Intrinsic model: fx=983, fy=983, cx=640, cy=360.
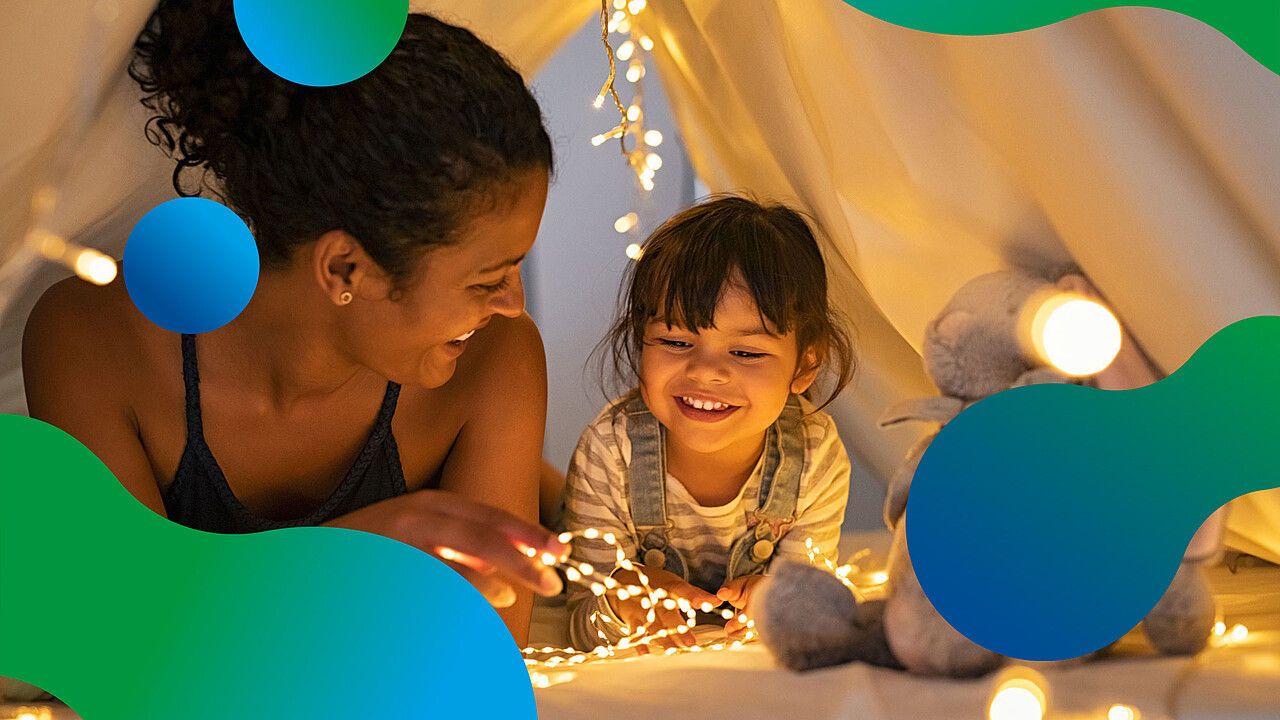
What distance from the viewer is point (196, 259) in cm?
67

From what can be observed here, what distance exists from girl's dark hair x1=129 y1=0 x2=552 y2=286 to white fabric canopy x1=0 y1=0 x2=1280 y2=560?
0.07 metres

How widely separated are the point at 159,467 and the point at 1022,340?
32.2 inches

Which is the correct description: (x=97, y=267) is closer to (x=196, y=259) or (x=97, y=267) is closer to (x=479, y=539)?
(x=196, y=259)

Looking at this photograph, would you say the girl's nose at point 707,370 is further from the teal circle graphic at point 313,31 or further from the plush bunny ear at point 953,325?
the teal circle graphic at point 313,31

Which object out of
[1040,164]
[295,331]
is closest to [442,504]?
[295,331]

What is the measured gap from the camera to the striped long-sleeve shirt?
1288 mm

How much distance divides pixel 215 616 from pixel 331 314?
34 cm

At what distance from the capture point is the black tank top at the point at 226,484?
3.22ft

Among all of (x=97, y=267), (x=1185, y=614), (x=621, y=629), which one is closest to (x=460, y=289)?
(x=97, y=267)

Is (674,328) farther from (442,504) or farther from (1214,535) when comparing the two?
(1214,535)

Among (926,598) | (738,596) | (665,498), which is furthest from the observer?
(665,498)

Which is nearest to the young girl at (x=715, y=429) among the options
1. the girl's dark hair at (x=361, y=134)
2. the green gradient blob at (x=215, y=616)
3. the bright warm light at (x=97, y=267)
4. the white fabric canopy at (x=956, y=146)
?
the white fabric canopy at (x=956, y=146)

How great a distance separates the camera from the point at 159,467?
0.98 m

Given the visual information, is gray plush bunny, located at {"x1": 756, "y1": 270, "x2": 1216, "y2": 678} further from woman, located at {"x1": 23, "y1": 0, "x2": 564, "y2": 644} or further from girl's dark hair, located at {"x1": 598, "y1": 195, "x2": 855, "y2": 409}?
girl's dark hair, located at {"x1": 598, "y1": 195, "x2": 855, "y2": 409}
